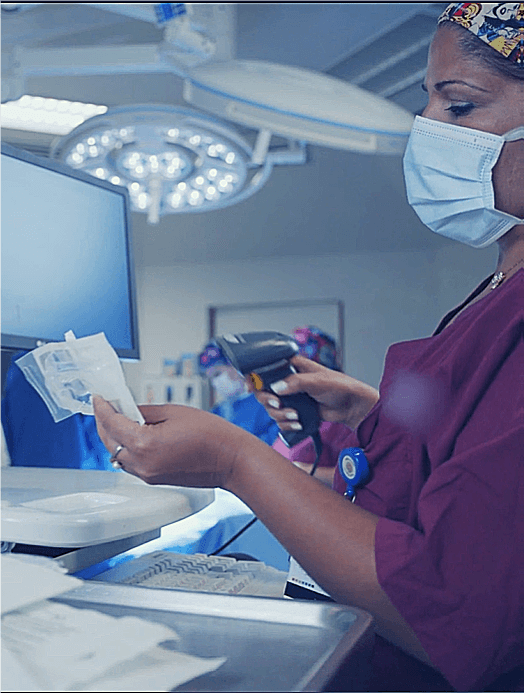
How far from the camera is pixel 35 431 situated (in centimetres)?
118

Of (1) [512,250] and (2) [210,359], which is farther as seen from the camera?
(2) [210,359]

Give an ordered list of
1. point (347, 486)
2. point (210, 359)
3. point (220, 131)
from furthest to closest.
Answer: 1. point (210, 359)
2. point (220, 131)
3. point (347, 486)

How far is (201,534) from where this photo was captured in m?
1.22

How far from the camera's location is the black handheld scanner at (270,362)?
995 millimetres

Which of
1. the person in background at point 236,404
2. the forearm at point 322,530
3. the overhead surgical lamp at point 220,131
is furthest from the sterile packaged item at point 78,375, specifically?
the person in background at point 236,404

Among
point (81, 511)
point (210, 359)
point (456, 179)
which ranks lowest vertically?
point (210, 359)

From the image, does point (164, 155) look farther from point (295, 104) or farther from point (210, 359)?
point (210, 359)

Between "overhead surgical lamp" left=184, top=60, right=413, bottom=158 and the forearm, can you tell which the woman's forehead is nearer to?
the forearm

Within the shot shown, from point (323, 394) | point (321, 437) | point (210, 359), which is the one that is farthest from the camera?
point (210, 359)

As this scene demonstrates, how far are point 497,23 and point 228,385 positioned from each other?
3375 millimetres

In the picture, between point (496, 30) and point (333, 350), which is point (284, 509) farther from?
point (333, 350)

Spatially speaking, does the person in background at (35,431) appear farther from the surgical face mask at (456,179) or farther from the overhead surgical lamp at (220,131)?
the overhead surgical lamp at (220,131)

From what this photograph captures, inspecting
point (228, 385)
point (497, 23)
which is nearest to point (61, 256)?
point (497, 23)

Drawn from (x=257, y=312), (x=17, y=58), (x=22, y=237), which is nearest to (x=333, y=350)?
(x=17, y=58)
